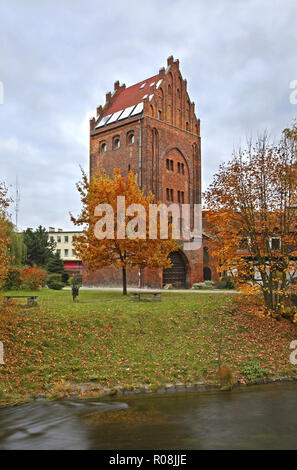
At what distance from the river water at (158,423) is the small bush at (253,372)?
51.1 inches

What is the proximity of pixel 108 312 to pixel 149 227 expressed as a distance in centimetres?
741

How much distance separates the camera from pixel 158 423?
8.38 m

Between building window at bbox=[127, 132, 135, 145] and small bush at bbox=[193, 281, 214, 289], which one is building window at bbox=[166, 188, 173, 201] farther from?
small bush at bbox=[193, 281, 214, 289]

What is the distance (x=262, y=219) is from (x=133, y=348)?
24.4 feet

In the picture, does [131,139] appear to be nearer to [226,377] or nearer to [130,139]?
[130,139]

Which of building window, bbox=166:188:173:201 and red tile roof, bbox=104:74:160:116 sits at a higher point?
red tile roof, bbox=104:74:160:116

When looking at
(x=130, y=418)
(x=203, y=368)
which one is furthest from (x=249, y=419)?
(x=203, y=368)

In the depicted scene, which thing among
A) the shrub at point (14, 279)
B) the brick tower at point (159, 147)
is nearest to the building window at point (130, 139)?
the brick tower at point (159, 147)

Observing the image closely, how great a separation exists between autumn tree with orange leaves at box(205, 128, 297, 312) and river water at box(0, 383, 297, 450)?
6299 millimetres

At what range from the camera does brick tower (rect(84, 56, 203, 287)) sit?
3459cm

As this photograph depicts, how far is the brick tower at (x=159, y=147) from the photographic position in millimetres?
34594

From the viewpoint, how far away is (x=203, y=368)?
1223 centimetres

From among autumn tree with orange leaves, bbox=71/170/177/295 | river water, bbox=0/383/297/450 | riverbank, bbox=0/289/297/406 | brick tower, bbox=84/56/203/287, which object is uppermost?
brick tower, bbox=84/56/203/287

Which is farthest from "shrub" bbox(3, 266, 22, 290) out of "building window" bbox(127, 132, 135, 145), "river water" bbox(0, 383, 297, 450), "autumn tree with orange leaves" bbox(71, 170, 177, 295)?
"river water" bbox(0, 383, 297, 450)
